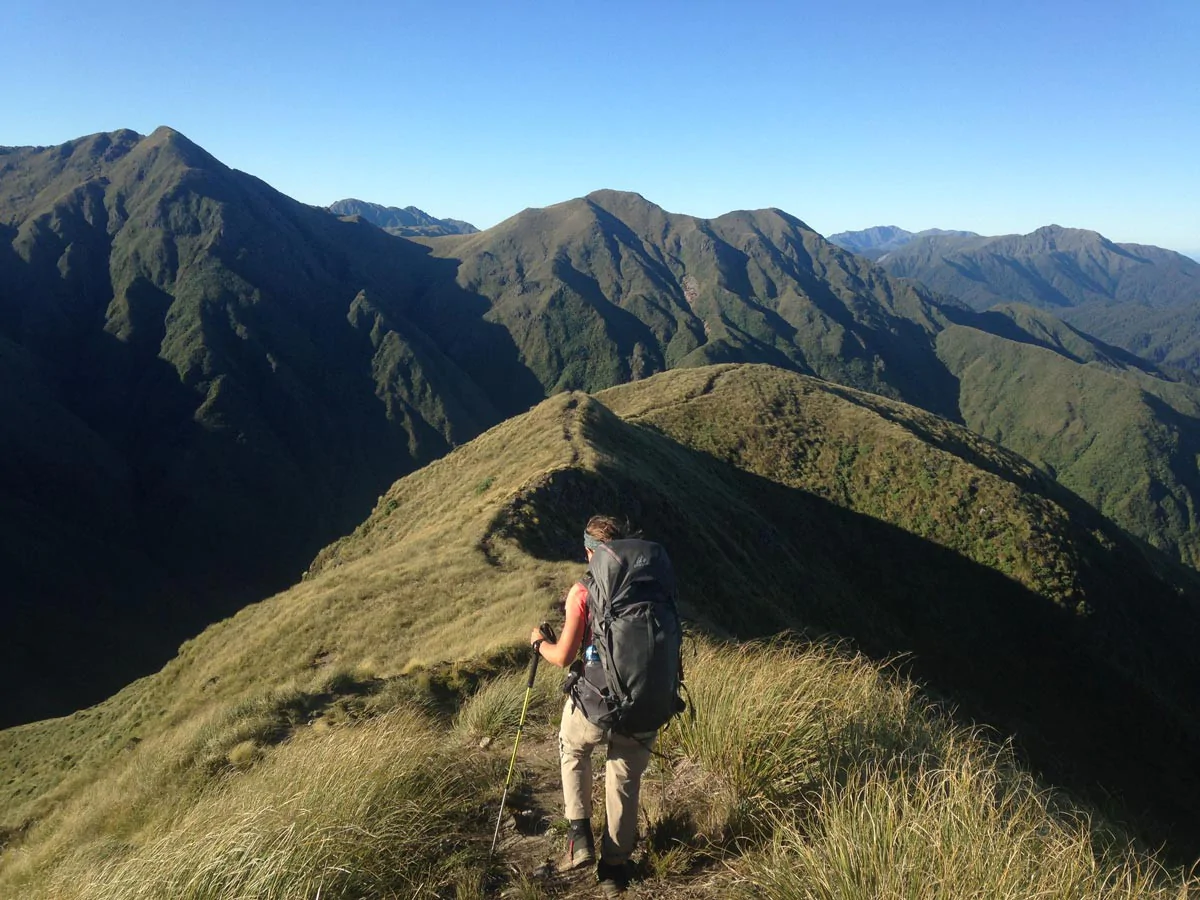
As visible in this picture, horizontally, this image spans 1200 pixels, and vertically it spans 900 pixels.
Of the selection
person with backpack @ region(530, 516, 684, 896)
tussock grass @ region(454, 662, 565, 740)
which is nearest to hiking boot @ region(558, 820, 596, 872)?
person with backpack @ region(530, 516, 684, 896)

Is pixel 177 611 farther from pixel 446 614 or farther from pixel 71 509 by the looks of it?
pixel 446 614

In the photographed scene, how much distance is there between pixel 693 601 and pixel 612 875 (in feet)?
60.8

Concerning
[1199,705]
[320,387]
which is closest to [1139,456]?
[1199,705]

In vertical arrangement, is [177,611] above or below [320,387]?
below

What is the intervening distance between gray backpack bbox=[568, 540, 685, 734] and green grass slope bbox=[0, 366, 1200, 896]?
1287 mm

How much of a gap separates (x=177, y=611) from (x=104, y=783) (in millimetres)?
91397

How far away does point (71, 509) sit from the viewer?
100688 millimetres

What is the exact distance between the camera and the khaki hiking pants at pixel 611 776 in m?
4.34

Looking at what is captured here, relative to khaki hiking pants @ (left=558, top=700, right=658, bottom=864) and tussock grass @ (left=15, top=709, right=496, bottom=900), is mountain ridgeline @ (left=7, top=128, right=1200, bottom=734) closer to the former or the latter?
khaki hiking pants @ (left=558, top=700, right=658, bottom=864)

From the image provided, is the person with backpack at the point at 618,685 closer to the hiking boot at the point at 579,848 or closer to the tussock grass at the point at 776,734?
the hiking boot at the point at 579,848

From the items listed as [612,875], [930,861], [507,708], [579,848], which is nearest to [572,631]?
[579,848]

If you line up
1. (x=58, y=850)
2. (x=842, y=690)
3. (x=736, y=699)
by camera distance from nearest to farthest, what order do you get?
(x=736, y=699) → (x=842, y=690) → (x=58, y=850)

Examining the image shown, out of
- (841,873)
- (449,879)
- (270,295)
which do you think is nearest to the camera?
(841,873)

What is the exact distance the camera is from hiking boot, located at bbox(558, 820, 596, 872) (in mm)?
4500
